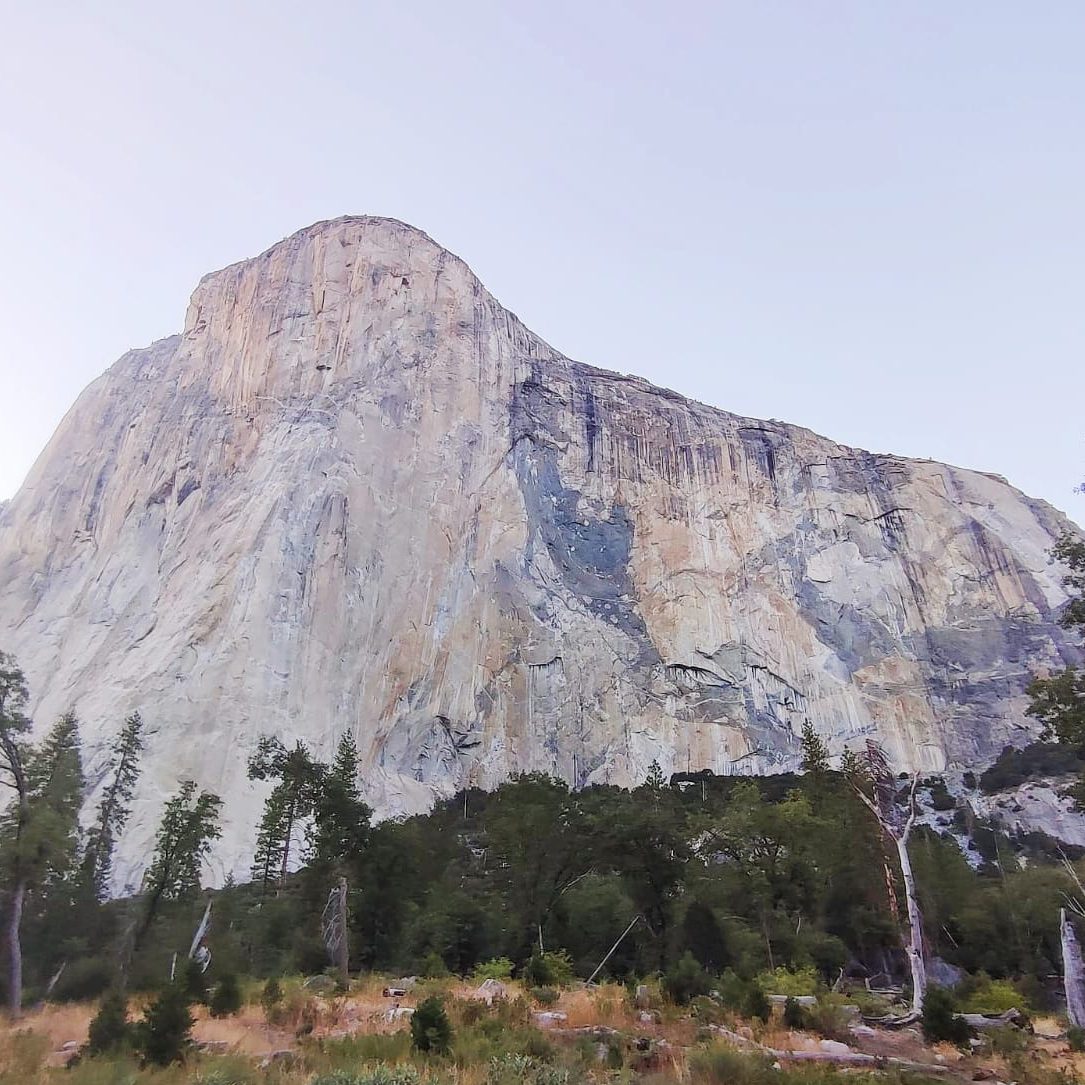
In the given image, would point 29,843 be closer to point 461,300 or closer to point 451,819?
point 451,819

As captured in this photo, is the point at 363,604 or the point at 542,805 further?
the point at 363,604

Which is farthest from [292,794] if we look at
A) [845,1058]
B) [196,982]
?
[845,1058]

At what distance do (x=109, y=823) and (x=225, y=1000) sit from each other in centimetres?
2433

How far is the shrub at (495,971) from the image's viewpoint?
1839cm

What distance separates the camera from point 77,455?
64688 millimetres

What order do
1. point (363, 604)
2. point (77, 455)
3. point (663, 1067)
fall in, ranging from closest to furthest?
1. point (663, 1067)
2. point (363, 604)
3. point (77, 455)

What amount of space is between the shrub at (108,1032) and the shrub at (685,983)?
8.82 metres

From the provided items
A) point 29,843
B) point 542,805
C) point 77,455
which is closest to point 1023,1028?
point 542,805

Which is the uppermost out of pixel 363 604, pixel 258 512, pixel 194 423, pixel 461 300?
pixel 461 300

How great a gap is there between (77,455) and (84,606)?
1960 cm

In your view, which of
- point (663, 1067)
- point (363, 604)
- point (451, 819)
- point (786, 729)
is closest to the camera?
point (663, 1067)

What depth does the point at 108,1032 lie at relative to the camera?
977 cm

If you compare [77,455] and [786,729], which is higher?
[77,455]

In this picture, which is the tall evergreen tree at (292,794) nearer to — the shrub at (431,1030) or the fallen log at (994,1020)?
the shrub at (431,1030)
